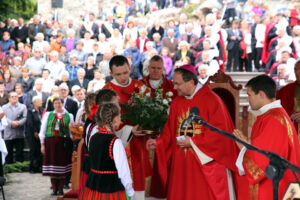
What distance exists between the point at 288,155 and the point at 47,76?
10.1 m

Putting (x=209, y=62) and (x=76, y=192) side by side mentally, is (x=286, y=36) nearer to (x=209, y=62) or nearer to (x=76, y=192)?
(x=209, y=62)

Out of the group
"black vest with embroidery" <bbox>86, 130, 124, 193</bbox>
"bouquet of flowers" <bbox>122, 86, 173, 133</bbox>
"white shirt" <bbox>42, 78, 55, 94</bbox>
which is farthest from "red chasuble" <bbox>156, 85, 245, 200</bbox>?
"white shirt" <bbox>42, 78, 55, 94</bbox>

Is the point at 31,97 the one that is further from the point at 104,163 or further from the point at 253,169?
the point at 253,169

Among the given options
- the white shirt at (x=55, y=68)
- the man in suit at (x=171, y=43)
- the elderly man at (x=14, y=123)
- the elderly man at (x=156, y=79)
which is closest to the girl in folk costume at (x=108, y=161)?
the elderly man at (x=156, y=79)

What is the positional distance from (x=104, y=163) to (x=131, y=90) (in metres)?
1.71

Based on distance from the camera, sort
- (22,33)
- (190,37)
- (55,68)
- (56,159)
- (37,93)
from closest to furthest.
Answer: (56,159) < (37,93) < (55,68) < (190,37) < (22,33)

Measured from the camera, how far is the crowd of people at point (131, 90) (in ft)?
15.6

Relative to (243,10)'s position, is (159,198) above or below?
below

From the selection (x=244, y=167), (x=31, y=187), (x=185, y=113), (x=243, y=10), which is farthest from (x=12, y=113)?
(x=243, y=10)

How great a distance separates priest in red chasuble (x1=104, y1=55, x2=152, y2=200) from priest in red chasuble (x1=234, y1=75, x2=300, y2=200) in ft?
6.16

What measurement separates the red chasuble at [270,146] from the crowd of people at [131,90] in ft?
0.09

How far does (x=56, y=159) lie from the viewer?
28.5ft

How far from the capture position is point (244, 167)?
414cm

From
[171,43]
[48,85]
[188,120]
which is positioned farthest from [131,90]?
[171,43]
